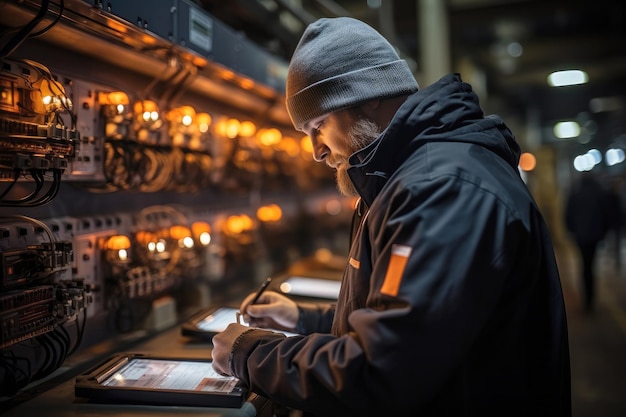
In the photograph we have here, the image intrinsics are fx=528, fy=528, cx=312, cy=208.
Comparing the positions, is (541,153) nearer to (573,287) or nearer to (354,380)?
(573,287)

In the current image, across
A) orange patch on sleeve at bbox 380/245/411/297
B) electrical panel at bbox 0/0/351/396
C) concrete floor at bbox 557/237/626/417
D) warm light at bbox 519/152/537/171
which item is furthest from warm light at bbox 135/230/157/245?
warm light at bbox 519/152/537/171

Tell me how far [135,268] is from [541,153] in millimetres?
10985

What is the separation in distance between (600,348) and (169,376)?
4371 mm

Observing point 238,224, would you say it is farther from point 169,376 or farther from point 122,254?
point 169,376

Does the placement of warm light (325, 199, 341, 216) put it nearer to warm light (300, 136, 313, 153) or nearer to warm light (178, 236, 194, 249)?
warm light (300, 136, 313, 153)

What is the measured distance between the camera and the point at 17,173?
1.37 metres

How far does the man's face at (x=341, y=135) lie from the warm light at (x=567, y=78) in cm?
836

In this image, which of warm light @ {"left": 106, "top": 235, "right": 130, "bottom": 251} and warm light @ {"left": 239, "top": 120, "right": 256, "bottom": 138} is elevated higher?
warm light @ {"left": 239, "top": 120, "right": 256, "bottom": 138}

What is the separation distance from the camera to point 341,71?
1397 mm

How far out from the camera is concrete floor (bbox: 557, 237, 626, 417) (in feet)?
11.4

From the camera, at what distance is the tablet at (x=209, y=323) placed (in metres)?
→ 1.82

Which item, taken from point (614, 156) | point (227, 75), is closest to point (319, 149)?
point (227, 75)

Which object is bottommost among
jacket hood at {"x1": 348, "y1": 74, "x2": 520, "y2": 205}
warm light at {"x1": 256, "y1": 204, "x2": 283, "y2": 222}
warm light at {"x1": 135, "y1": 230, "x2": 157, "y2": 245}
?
warm light at {"x1": 135, "y1": 230, "x2": 157, "y2": 245}

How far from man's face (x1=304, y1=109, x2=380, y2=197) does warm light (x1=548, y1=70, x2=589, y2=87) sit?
329 inches
